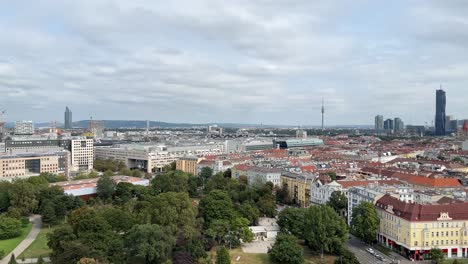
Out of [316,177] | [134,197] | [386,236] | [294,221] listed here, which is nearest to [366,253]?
[386,236]

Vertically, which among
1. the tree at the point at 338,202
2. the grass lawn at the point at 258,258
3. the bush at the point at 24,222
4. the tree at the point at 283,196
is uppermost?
the tree at the point at 338,202

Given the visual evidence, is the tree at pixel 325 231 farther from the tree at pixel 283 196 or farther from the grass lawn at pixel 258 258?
the tree at pixel 283 196

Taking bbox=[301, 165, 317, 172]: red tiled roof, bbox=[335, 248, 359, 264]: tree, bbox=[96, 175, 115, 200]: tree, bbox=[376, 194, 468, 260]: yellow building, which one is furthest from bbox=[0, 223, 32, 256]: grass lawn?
bbox=[301, 165, 317, 172]: red tiled roof

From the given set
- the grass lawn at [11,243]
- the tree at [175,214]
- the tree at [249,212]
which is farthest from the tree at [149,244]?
the tree at [249,212]

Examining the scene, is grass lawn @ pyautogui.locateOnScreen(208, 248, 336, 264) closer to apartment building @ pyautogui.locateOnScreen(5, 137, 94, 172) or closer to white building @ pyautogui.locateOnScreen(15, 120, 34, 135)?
apartment building @ pyautogui.locateOnScreen(5, 137, 94, 172)

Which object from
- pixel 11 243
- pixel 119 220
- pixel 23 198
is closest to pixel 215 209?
pixel 119 220

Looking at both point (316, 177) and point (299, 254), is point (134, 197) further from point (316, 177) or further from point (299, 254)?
point (299, 254)
